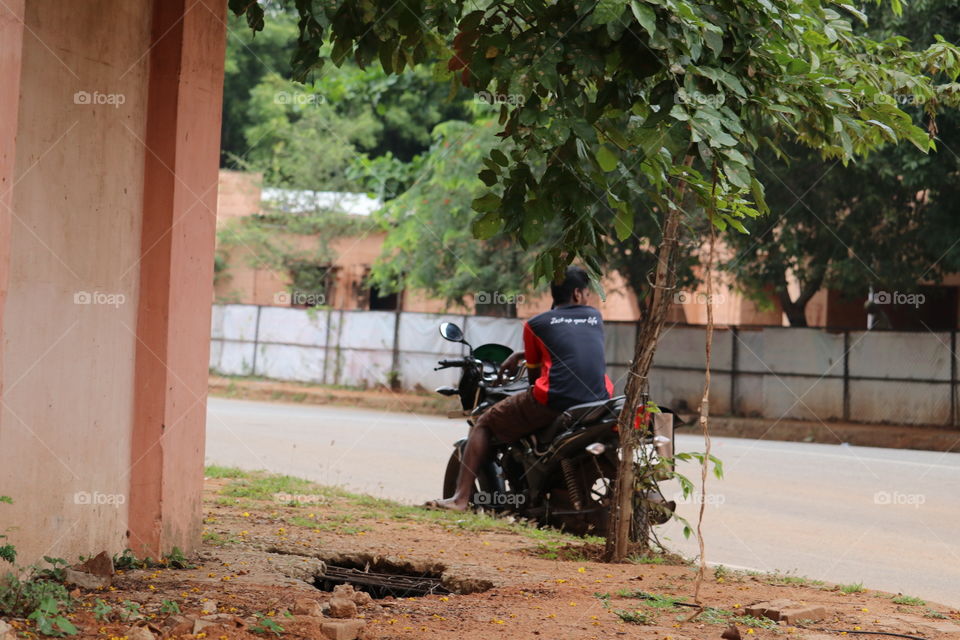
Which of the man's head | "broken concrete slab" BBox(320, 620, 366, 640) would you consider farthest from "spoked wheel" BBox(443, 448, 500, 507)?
"broken concrete slab" BBox(320, 620, 366, 640)

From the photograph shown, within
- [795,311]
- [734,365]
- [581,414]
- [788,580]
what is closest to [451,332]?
[581,414]

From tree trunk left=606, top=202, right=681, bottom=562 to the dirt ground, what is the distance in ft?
0.64

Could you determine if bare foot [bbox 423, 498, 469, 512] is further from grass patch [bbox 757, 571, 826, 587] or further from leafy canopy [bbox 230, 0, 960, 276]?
leafy canopy [bbox 230, 0, 960, 276]

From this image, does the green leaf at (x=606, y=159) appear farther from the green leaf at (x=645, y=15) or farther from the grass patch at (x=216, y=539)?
the grass patch at (x=216, y=539)

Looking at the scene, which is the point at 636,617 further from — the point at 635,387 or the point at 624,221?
the point at 624,221

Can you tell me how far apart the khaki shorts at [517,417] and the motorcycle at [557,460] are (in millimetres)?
72

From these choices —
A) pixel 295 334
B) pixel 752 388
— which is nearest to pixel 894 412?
pixel 752 388

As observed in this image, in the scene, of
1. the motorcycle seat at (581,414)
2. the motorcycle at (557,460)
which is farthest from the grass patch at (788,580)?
the motorcycle seat at (581,414)

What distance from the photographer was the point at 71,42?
5.07 meters

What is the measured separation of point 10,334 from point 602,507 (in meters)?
3.81

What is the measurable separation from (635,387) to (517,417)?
1.37m

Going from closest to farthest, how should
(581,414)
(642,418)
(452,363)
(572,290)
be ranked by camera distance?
(642,418), (581,414), (572,290), (452,363)

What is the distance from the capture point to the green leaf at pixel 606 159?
14.2 ft

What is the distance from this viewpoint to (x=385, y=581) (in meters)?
5.71
